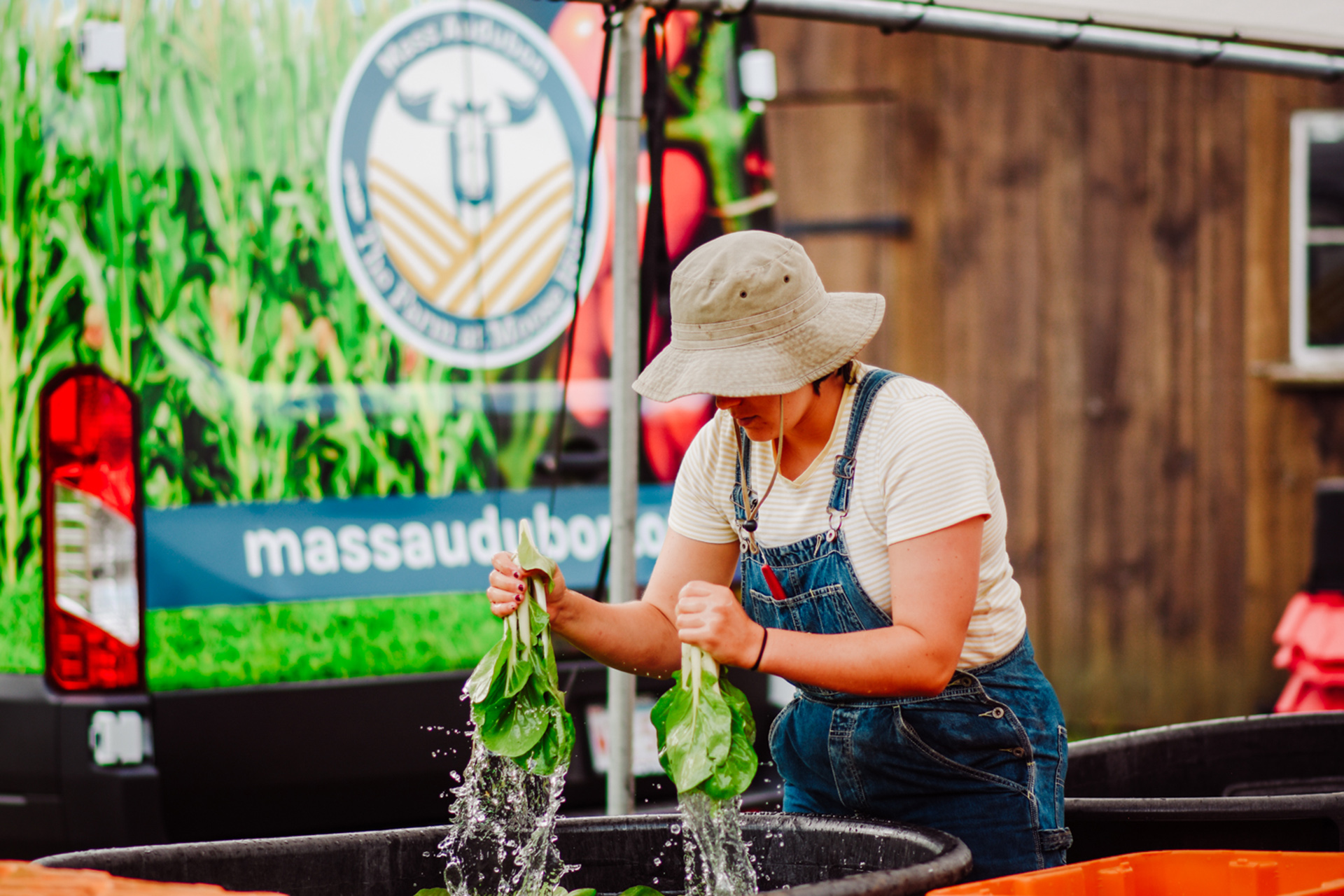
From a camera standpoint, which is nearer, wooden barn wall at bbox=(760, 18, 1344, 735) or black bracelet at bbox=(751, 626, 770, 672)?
black bracelet at bbox=(751, 626, 770, 672)

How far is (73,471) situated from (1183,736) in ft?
8.25

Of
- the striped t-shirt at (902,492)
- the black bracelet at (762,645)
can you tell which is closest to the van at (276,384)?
the striped t-shirt at (902,492)

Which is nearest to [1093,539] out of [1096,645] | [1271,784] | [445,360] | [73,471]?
[1096,645]

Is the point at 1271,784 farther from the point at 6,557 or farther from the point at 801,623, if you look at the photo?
the point at 6,557

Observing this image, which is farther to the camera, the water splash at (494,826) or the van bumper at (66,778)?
the van bumper at (66,778)

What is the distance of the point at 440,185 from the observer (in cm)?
342

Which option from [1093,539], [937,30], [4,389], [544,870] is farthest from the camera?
[1093,539]

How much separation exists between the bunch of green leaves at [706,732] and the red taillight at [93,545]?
1.75 meters

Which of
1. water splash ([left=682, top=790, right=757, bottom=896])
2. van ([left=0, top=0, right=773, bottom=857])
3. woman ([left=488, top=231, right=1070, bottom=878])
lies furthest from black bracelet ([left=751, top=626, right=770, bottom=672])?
van ([left=0, top=0, right=773, bottom=857])

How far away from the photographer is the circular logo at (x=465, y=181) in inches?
132

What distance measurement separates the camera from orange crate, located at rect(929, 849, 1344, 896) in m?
1.83

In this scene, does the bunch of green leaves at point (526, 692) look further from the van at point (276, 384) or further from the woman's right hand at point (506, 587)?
the van at point (276, 384)

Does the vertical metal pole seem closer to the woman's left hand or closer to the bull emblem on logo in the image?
the bull emblem on logo

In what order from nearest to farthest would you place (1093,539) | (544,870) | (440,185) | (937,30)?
(544,870) < (937,30) < (440,185) < (1093,539)
